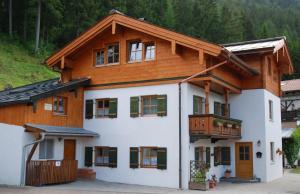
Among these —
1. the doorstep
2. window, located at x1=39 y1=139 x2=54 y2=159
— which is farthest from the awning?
the doorstep

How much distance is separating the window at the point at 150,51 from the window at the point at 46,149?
253 inches

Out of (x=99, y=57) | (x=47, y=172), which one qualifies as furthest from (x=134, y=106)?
(x=47, y=172)

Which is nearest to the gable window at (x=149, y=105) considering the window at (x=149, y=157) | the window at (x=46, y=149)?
the window at (x=149, y=157)

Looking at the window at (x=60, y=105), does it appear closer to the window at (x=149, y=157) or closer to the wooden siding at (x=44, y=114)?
the wooden siding at (x=44, y=114)

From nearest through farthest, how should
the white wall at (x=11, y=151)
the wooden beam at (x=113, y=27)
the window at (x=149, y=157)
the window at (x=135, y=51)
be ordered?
the white wall at (x=11, y=151) → the window at (x=149, y=157) → the wooden beam at (x=113, y=27) → the window at (x=135, y=51)

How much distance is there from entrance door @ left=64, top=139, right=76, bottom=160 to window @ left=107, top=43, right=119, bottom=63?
480cm

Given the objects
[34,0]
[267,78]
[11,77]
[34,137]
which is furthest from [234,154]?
[34,0]

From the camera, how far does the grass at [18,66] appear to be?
121 feet

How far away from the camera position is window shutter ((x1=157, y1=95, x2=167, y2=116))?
20641 millimetres

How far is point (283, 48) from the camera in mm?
26688

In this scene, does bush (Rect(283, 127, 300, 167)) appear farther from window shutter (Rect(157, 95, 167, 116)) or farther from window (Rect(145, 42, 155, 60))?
window (Rect(145, 42, 155, 60))

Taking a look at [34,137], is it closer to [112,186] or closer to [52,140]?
[52,140]

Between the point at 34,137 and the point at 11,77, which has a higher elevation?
the point at 11,77

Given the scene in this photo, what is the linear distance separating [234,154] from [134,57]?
317 inches
